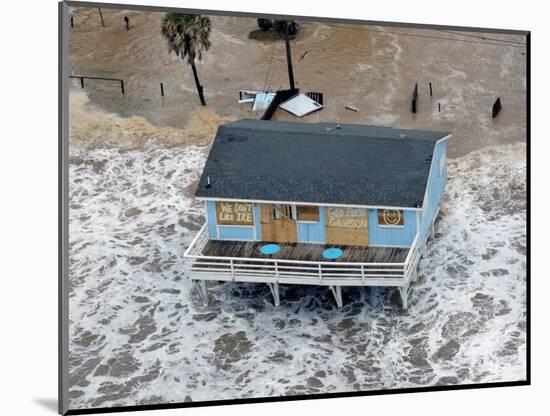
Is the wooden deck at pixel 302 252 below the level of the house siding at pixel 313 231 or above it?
below

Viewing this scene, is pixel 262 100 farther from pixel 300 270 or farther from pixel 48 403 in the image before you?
pixel 48 403

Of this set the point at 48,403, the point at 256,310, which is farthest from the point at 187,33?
the point at 48,403

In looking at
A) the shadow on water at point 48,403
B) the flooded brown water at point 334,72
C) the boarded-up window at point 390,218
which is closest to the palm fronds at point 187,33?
the flooded brown water at point 334,72

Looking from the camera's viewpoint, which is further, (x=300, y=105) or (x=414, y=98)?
(x=414, y=98)

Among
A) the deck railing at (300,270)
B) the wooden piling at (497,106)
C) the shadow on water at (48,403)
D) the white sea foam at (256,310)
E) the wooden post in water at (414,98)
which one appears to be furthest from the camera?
the wooden piling at (497,106)

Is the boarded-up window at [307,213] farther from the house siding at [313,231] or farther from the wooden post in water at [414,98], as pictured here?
the wooden post in water at [414,98]

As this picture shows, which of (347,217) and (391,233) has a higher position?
(347,217)
